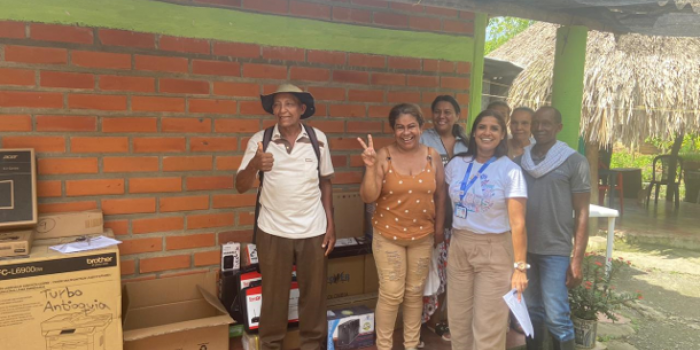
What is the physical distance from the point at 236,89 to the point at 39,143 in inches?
48.7

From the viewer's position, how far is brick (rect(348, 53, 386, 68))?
3.65 metres

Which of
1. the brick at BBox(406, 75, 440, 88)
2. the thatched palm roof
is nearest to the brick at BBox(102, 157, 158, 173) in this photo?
the brick at BBox(406, 75, 440, 88)

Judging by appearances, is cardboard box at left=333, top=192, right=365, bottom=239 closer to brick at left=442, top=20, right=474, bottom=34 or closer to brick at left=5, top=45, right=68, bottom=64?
brick at left=442, top=20, right=474, bottom=34

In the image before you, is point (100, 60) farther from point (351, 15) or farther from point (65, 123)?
point (351, 15)

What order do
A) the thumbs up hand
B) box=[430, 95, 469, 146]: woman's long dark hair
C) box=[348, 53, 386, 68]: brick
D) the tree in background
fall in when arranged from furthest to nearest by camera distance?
the tree in background < box=[348, 53, 386, 68]: brick < box=[430, 95, 469, 146]: woman's long dark hair < the thumbs up hand

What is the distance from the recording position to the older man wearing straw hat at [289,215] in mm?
2746

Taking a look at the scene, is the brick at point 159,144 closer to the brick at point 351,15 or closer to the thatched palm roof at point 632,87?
the brick at point 351,15

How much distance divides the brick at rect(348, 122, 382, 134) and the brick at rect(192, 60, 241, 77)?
986mm

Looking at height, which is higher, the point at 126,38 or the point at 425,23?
the point at 425,23

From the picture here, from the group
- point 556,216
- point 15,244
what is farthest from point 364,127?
point 15,244

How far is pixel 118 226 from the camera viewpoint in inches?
118

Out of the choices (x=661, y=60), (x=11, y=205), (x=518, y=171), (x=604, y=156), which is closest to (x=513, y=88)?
(x=661, y=60)

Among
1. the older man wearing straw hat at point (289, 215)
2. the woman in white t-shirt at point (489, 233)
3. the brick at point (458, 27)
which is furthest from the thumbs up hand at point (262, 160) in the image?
the brick at point (458, 27)

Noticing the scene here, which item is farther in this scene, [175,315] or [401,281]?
[175,315]
